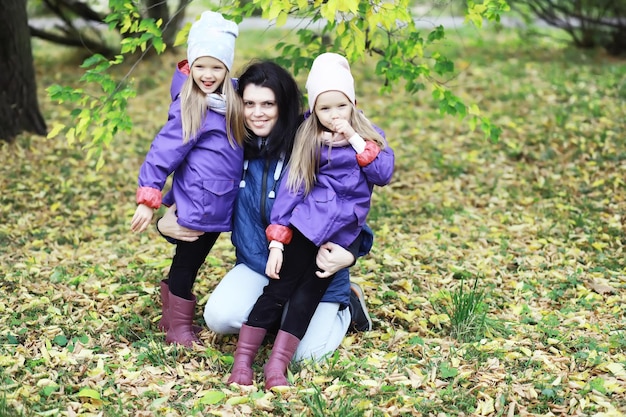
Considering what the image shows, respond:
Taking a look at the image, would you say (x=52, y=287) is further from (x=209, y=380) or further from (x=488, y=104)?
(x=488, y=104)

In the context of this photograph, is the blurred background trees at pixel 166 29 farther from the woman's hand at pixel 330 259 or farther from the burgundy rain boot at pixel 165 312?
the burgundy rain boot at pixel 165 312

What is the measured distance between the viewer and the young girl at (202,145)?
3131 mm

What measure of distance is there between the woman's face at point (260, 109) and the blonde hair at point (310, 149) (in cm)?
17

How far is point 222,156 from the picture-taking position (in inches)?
126

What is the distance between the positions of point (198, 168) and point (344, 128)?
0.68 metres

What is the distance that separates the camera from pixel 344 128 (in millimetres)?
3084

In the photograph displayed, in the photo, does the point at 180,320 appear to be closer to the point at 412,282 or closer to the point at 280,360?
the point at 280,360

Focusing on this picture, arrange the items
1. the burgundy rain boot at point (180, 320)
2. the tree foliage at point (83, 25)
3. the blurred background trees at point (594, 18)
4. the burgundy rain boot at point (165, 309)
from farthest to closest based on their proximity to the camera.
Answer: the blurred background trees at point (594, 18) < the tree foliage at point (83, 25) < the burgundy rain boot at point (165, 309) < the burgundy rain boot at point (180, 320)

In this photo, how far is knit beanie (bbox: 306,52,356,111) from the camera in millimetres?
3096

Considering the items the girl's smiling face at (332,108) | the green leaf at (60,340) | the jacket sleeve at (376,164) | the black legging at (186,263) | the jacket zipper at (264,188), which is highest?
the girl's smiling face at (332,108)

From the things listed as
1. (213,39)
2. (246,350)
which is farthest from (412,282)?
(213,39)

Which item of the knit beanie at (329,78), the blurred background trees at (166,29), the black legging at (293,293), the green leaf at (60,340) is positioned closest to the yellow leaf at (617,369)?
the black legging at (293,293)

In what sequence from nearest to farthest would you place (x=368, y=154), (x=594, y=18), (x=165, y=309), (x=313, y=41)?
1. (x=368, y=154)
2. (x=165, y=309)
3. (x=313, y=41)
4. (x=594, y=18)

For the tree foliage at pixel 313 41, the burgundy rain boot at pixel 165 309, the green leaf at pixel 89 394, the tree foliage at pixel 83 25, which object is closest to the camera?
the green leaf at pixel 89 394
